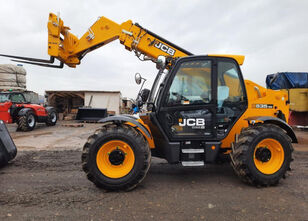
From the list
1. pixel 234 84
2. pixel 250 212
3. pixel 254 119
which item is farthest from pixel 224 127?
pixel 250 212

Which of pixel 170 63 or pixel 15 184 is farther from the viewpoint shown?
pixel 170 63

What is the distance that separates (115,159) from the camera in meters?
3.13

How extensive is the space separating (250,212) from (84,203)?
81.6 inches

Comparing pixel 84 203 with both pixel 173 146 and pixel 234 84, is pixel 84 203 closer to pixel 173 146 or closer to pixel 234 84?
pixel 173 146

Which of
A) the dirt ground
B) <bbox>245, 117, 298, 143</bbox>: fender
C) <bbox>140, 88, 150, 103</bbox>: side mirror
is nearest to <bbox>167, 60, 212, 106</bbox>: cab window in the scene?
<bbox>140, 88, 150, 103</bbox>: side mirror

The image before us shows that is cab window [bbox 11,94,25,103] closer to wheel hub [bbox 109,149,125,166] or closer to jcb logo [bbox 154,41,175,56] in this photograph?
jcb logo [bbox 154,41,175,56]

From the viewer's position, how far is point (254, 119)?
3.36m

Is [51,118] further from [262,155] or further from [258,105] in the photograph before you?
[262,155]

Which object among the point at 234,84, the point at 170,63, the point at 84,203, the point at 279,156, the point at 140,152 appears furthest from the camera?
the point at 170,63

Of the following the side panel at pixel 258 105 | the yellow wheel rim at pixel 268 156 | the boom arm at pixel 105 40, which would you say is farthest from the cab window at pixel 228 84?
the boom arm at pixel 105 40

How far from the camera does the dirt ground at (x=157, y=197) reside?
2412 millimetres

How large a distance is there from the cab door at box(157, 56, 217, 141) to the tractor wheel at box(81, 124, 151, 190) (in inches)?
23.0

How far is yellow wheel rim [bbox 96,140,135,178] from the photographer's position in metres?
3.11

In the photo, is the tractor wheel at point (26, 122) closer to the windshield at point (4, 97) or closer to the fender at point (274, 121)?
the windshield at point (4, 97)
